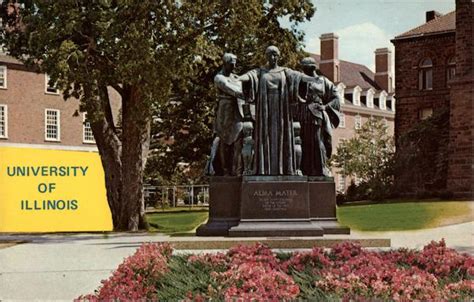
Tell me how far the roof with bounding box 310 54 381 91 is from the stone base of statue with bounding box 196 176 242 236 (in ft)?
217

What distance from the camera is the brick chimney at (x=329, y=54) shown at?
7669 cm

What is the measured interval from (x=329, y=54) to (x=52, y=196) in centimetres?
3859

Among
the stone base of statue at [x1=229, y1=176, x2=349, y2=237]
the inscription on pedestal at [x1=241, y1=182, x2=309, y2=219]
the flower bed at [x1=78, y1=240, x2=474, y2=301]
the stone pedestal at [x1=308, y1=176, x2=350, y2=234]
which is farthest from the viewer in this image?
the stone pedestal at [x1=308, y1=176, x2=350, y2=234]

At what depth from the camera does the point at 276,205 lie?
640 inches

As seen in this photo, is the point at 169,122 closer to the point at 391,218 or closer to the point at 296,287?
the point at 391,218

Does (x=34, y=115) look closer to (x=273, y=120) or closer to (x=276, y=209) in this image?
(x=273, y=120)

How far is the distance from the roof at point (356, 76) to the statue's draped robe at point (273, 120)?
65875 millimetres

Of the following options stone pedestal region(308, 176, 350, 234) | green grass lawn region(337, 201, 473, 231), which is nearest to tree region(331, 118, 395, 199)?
green grass lawn region(337, 201, 473, 231)

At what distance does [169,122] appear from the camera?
45375 millimetres

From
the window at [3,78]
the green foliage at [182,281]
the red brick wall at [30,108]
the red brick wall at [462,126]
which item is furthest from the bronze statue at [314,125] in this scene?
the window at [3,78]

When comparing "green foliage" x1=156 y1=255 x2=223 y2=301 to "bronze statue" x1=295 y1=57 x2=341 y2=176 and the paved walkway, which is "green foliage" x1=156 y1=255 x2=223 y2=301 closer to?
the paved walkway

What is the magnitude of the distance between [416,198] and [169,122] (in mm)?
12438

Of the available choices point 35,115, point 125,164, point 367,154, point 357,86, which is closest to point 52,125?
point 35,115

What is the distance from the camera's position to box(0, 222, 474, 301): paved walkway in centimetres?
1266
